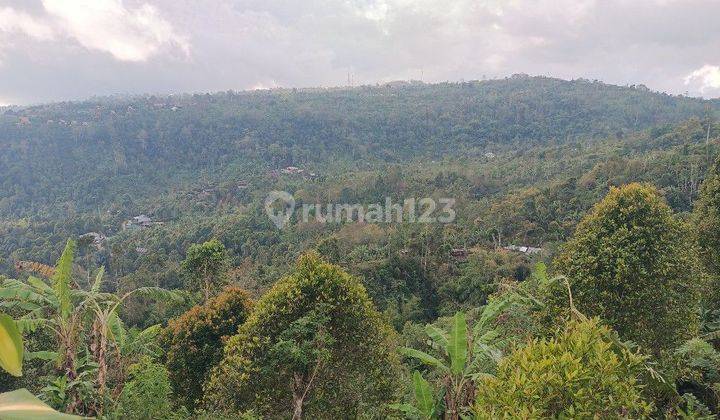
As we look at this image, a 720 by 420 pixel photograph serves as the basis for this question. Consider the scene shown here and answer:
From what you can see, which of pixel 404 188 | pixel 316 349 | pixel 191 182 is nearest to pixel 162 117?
pixel 191 182

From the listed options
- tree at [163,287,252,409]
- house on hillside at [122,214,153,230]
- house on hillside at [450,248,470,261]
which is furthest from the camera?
house on hillside at [122,214,153,230]

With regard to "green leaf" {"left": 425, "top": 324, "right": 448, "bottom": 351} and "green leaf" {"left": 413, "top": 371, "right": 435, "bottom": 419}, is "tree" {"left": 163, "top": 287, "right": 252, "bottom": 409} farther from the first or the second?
"green leaf" {"left": 413, "top": 371, "right": 435, "bottom": 419}

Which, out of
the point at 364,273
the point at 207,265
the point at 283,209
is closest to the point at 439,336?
the point at 207,265

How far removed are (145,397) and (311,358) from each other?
2406 millimetres

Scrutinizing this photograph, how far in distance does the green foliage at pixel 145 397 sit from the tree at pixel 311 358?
1154 millimetres

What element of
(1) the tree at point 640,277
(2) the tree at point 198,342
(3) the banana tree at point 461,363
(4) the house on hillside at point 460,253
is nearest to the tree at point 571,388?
(3) the banana tree at point 461,363

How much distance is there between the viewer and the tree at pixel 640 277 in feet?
26.9

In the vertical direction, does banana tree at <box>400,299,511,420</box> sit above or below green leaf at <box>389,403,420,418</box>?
above

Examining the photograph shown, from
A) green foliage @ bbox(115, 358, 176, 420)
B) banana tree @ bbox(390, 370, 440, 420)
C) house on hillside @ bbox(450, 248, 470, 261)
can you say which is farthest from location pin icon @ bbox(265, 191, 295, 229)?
banana tree @ bbox(390, 370, 440, 420)

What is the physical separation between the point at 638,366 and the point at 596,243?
4.81 m

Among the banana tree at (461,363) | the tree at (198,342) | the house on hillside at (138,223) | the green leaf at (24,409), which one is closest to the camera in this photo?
the green leaf at (24,409)

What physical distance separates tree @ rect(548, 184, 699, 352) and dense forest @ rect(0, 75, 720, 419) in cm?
4

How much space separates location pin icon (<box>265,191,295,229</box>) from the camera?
4809 centimetres

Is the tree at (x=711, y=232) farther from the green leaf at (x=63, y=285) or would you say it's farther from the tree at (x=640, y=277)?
the green leaf at (x=63, y=285)
